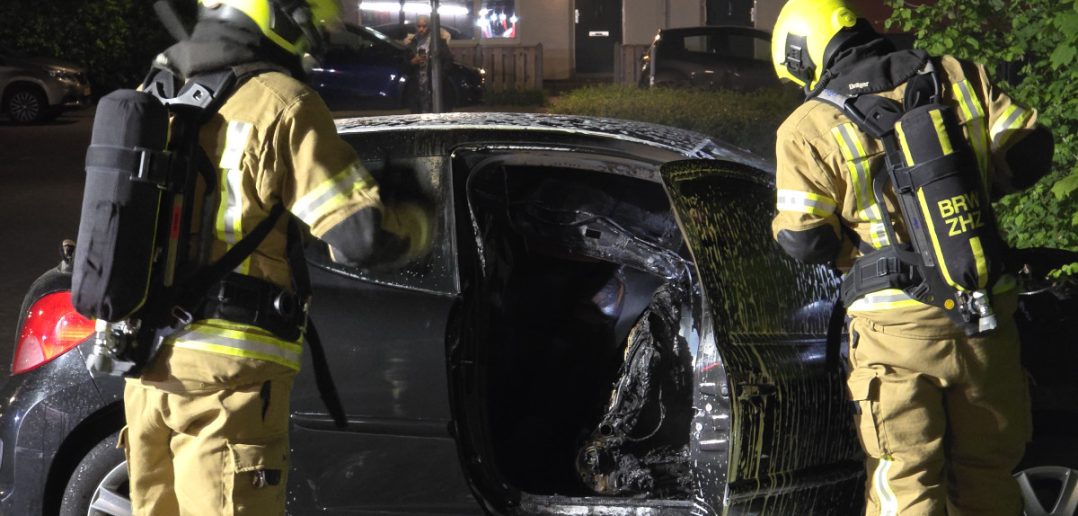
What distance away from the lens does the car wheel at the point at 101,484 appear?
3.65 meters

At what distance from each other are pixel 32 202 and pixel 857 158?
380 inches

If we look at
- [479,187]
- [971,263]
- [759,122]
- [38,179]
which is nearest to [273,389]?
[479,187]

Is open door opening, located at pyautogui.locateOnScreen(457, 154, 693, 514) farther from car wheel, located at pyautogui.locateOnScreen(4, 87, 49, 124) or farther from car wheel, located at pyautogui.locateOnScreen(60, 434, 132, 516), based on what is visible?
car wheel, located at pyautogui.locateOnScreen(4, 87, 49, 124)

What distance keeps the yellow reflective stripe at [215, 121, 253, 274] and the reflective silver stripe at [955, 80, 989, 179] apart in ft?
5.89

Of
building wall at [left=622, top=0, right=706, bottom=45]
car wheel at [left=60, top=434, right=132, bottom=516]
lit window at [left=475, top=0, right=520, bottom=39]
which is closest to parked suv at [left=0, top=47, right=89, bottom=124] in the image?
lit window at [left=475, top=0, right=520, bottom=39]

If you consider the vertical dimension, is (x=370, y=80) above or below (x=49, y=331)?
above

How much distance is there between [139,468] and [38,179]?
35.0 ft

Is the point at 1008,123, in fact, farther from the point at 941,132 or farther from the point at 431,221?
the point at 431,221

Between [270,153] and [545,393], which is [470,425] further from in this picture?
[270,153]

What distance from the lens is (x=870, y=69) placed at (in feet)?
10.8

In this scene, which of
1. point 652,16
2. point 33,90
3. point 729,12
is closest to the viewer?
point 33,90

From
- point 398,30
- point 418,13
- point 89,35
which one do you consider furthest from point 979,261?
point 89,35

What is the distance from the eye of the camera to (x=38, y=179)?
12859mm

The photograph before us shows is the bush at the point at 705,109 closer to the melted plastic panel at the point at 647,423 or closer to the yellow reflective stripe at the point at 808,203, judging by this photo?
the melted plastic panel at the point at 647,423
